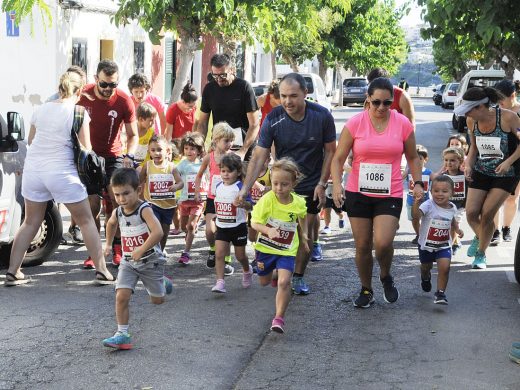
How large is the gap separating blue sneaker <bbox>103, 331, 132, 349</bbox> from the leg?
7.03 ft

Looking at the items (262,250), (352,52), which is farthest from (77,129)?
(352,52)

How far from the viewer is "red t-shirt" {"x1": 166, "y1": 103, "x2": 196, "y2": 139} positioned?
11133mm

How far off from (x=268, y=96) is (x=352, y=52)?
141 feet

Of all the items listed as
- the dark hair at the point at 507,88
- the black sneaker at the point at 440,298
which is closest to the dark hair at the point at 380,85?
the black sneaker at the point at 440,298

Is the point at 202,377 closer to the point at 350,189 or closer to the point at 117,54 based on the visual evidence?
the point at 350,189

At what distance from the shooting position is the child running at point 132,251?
6293mm

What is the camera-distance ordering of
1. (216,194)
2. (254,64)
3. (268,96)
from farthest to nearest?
(254,64) → (268,96) → (216,194)

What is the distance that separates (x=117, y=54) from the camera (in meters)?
24.9

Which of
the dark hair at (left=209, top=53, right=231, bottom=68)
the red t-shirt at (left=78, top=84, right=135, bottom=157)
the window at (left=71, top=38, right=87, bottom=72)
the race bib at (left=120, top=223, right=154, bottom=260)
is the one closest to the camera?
the race bib at (left=120, top=223, right=154, bottom=260)

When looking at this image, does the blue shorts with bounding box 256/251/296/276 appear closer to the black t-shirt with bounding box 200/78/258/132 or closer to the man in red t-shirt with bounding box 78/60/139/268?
the man in red t-shirt with bounding box 78/60/139/268

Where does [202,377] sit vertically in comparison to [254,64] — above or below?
below

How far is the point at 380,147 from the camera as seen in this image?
7266 millimetres

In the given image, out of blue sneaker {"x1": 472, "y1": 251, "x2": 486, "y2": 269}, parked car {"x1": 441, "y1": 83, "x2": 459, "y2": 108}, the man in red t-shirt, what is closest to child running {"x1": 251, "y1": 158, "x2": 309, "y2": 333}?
the man in red t-shirt

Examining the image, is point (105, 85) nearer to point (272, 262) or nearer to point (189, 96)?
point (189, 96)
